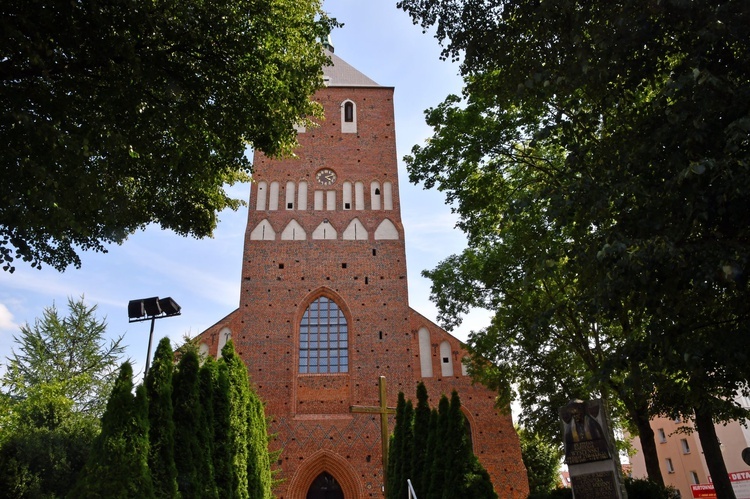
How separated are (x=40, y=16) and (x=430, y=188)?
303 inches

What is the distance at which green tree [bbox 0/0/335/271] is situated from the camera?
705cm

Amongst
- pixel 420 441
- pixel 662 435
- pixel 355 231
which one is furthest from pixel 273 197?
pixel 662 435

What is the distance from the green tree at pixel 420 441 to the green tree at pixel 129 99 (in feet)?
22.6

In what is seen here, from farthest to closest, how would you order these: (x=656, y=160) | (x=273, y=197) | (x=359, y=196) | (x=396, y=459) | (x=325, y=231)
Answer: (x=359, y=196)
(x=273, y=197)
(x=325, y=231)
(x=396, y=459)
(x=656, y=160)

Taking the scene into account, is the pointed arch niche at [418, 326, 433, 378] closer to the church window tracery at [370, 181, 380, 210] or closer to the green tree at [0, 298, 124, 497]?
the church window tracery at [370, 181, 380, 210]

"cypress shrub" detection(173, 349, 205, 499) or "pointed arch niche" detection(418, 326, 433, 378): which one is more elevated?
"pointed arch niche" detection(418, 326, 433, 378)

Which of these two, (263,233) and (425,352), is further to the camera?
(263,233)

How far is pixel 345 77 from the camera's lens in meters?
26.1

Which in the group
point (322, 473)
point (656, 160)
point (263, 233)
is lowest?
point (322, 473)

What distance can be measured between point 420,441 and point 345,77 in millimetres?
18162

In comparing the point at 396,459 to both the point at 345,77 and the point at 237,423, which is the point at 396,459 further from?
the point at 345,77

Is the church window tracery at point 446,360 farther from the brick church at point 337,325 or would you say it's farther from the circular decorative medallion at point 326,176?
the circular decorative medallion at point 326,176

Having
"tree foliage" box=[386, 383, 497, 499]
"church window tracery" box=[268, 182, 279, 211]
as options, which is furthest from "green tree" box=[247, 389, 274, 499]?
"church window tracery" box=[268, 182, 279, 211]

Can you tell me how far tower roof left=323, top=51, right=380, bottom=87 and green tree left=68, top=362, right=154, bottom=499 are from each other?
1932cm
